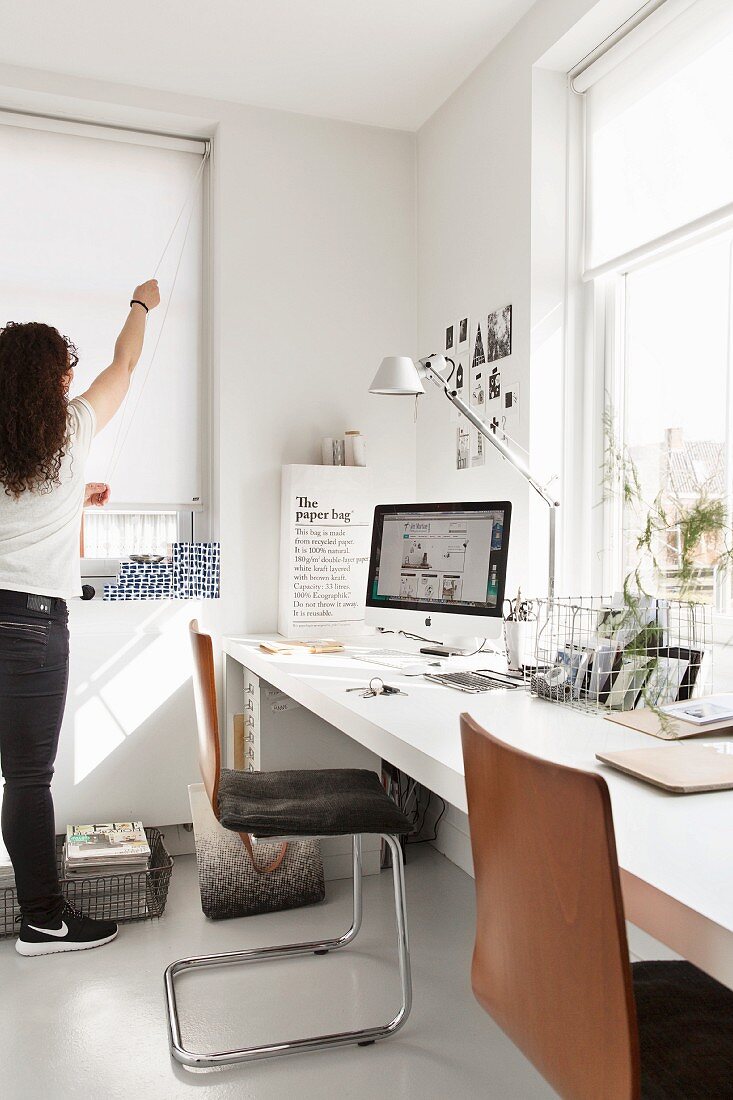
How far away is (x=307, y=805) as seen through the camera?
187 cm

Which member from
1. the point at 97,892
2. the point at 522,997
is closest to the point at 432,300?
the point at 97,892

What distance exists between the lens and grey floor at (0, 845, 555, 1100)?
5.70 feet

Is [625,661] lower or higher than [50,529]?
lower

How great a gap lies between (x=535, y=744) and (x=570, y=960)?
0.55 meters

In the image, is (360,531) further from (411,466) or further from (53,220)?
(53,220)

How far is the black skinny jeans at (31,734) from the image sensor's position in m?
2.18

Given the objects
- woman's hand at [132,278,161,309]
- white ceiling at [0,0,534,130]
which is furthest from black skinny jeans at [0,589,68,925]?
white ceiling at [0,0,534,130]

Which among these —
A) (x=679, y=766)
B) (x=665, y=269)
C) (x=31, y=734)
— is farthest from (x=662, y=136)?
(x=31, y=734)

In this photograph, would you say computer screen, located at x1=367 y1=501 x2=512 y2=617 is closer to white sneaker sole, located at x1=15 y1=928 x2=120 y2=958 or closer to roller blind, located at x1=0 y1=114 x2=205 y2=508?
roller blind, located at x1=0 y1=114 x2=205 y2=508

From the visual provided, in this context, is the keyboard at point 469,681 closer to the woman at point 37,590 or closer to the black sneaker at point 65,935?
the woman at point 37,590

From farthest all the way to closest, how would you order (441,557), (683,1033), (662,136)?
1. (441,557)
2. (662,136)
3. (683,1033)

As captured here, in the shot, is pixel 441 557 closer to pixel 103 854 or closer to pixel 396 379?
pixel 396 379

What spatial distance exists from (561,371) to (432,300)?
806 millimetres

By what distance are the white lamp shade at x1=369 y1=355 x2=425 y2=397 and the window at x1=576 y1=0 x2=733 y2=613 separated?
56cm
